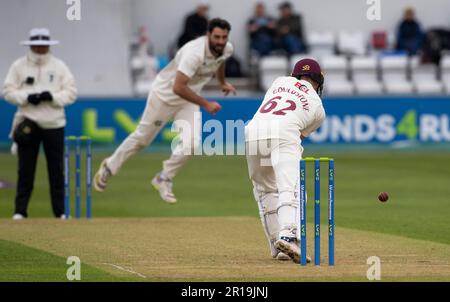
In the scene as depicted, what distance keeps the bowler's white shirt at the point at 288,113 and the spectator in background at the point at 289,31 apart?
17445mm

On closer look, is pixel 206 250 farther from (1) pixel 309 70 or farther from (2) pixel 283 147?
(1) pixel 309 70

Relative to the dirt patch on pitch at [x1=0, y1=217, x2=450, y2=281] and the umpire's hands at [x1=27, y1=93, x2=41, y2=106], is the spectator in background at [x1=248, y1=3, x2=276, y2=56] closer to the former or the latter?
the dirt patch on pitch at [x1=0, y1=217, x2=450, y2=281]

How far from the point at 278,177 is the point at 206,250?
57.4 inches

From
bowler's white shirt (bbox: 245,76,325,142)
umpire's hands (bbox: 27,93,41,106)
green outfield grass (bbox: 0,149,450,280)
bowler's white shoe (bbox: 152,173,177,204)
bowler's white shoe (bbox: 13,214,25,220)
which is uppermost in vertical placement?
bowler's white shirt (bbox: 245,76,325,142)

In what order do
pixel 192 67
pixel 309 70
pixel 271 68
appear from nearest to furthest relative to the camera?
pixel 309 70 → pixel 192 67 → pixel 271 68

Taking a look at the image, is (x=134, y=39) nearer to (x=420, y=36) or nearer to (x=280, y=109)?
(x=420, y=36)

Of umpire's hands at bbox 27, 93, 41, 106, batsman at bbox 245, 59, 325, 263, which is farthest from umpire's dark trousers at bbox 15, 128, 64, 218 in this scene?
batsman at bbox 245, 59, 325, 263

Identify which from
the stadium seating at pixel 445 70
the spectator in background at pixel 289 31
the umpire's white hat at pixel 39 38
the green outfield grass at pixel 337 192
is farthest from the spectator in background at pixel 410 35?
the umpire's white hat at pixel 39 38

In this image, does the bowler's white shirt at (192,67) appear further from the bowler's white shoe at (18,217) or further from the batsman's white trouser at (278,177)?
the batsman's white trouser at (278,177)

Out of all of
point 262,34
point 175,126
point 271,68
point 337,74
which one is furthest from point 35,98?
point 337,74

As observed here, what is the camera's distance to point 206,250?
35.7 feet

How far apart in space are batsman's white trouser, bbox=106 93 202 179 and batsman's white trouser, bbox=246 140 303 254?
3841 millimetres

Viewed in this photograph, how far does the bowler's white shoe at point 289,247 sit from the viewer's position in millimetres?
9586

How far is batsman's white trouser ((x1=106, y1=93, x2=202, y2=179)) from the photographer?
14.1 metres
